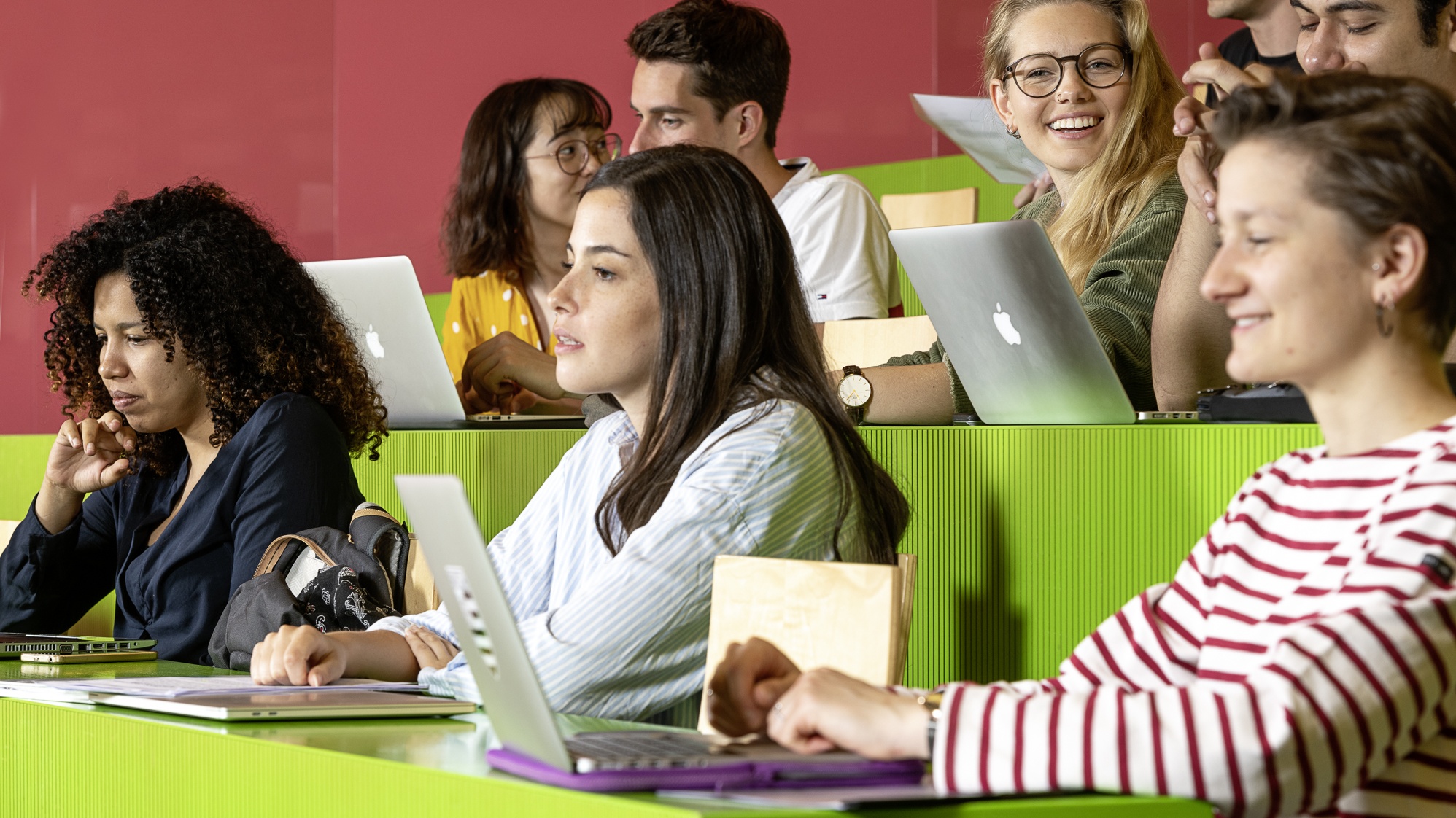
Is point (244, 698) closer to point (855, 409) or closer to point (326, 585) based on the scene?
point (326, 585)

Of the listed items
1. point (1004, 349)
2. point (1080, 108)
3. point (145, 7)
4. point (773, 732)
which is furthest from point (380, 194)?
point (773, 732)

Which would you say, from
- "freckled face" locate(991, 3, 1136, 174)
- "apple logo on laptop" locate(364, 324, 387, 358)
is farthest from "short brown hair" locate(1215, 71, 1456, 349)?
"apple logo on laptop" locate(364, 324, 387, 358)

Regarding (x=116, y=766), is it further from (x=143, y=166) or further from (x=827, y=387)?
(x=143, y=166)

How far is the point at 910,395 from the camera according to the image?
197cm

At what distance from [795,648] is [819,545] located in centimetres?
23

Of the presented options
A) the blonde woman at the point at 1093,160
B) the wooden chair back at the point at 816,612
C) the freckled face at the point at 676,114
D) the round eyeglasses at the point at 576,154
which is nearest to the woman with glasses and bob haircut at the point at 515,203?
the round eyeglasses at the point at 576,154

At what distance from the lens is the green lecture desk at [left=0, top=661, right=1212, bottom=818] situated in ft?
2.69

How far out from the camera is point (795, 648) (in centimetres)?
129

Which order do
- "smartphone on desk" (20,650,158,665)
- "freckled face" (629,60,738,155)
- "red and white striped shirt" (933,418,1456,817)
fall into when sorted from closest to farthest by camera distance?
"red and white striped shirt" (933,418,1456,817), "smartphone on desk" (20,650,158,665), "freckled face" (629,60,738,155)

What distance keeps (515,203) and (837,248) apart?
75 cm

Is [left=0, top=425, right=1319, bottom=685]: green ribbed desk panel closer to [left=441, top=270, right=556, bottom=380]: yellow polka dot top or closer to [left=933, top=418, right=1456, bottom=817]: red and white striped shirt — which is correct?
[left=933, top=418, right=1456, bottom=817]: red and white striped shirt

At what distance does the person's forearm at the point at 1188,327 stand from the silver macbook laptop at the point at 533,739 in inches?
39.6

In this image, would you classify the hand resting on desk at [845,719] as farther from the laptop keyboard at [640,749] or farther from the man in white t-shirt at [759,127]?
the man in white t-shirt at [759,127]

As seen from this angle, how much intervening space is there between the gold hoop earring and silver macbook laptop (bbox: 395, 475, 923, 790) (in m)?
0.39
